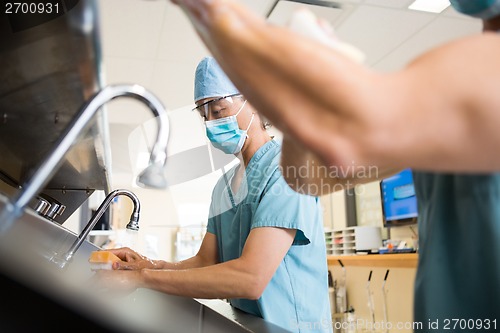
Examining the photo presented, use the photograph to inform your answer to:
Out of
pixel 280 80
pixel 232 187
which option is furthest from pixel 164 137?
pixel 232 187

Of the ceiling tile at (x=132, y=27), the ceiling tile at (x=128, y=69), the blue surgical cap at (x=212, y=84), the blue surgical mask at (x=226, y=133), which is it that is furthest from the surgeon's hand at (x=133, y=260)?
the ceiling tile at (x=128, y=69)

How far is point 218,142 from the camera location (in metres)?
1.22

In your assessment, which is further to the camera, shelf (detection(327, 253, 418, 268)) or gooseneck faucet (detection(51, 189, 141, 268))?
shelf (detection(327, 253, 418, 268))

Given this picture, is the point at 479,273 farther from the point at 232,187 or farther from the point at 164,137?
the point at 232,187

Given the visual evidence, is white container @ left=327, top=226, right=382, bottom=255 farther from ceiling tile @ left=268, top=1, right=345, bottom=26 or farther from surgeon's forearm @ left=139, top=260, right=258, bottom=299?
surgeon's forearm @ left=139, top=260, right=258, bottom=299

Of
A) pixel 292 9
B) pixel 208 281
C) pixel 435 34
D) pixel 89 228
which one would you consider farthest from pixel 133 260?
pixel 435 34

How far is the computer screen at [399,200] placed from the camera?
341 centimetres

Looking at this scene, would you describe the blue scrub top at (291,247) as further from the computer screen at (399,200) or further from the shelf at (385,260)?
the computer screen at (399,200)

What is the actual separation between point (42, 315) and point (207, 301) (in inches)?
17.8

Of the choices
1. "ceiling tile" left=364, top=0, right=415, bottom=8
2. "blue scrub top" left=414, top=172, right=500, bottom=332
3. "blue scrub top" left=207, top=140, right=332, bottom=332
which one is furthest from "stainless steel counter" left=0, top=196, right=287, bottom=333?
"ceiling tile" left=364, top=0, right=415, bottom=8

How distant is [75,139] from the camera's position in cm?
54

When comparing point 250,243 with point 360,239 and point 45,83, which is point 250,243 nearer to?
point 45,83

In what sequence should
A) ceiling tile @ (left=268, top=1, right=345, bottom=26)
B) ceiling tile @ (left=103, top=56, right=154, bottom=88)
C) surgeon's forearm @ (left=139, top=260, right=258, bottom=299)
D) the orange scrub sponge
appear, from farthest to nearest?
ceiling tile @ (left=103, top=56, right=154, bottom=88)
ceiling tile @ (left=268, top=1, right=345, bottom=26)
the orange scrub sponge
surgeon's forearm @ (left=139, top=260, right=258, bottom=299)

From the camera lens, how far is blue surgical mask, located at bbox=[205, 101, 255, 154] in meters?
1.21
